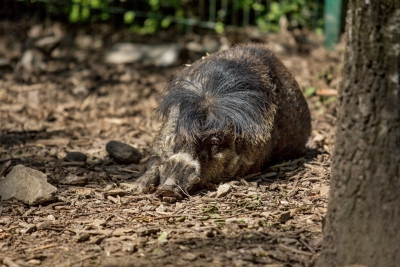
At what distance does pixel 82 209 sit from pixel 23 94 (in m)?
4.73

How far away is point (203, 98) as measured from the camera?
6.00m

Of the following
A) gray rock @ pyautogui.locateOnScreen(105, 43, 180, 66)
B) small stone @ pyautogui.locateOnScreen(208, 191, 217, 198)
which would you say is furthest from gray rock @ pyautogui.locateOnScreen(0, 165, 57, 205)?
gray rock @ pyautogui.locateOnScreen(105, 43, 180, 66)

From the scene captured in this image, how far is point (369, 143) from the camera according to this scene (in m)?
3.49

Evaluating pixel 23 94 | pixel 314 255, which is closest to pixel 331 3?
pixel 23 94

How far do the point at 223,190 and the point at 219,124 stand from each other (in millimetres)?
717

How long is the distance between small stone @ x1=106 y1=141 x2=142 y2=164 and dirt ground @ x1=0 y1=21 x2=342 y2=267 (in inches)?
3.2

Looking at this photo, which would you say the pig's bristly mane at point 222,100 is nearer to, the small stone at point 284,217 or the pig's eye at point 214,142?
the pig's eye at point 214,142

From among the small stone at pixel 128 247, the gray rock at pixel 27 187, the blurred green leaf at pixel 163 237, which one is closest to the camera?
the small stone at pixel 128 247

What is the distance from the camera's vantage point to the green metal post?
11.1m

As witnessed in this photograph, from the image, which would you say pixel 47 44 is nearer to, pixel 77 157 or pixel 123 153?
pixel 77 157

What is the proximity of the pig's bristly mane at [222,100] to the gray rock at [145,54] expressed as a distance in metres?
4.59

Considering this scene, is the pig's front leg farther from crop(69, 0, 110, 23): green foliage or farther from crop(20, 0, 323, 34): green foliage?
crop(69, 0, 110, 23): green foliage

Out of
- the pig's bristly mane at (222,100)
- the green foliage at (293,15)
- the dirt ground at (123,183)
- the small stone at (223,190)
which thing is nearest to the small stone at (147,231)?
the dirt ground at (123,183)

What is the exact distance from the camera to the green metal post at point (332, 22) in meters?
11.1
